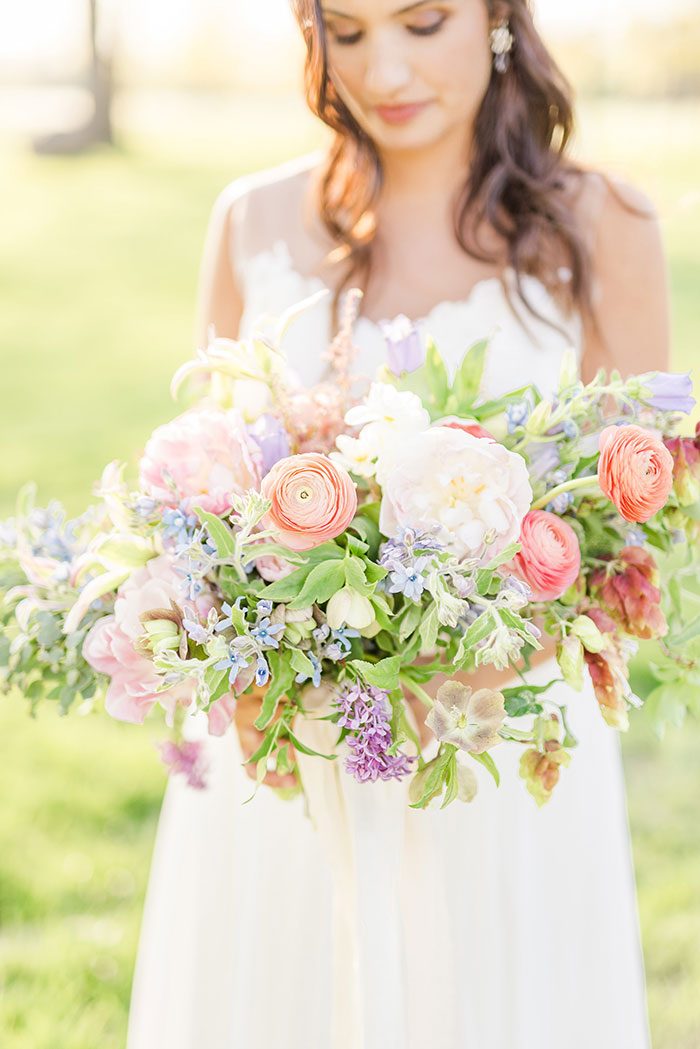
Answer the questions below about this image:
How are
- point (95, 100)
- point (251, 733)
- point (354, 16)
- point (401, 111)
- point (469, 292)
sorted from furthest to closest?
point (95, 100) → point (469, 292) → point (401, 111) → point (354, 16) → point (251, 733)

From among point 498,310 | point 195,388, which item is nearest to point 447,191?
point 498,310

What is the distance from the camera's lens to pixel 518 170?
2.40 metres

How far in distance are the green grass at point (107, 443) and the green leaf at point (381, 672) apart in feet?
1.52

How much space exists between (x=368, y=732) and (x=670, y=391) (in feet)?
1.95

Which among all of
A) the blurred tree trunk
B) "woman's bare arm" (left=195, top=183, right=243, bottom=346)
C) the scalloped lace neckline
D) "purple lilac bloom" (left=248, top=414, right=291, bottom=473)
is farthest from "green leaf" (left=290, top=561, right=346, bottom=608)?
the blurred tree trunk

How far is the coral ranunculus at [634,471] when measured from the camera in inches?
57.4

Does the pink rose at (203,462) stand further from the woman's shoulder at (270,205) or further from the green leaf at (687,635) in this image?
the woman's shoulder at (270,205)

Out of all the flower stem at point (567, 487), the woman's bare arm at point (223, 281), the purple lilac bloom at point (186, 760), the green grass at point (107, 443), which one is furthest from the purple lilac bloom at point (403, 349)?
the woman's bare arm at point (223, 281)

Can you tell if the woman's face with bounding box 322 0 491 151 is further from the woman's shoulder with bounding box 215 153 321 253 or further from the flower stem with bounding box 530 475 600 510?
the flower stem with bounding box 530 475 600 510

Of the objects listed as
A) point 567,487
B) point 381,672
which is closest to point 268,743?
point 381,672

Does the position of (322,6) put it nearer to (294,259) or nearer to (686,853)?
(294,259)

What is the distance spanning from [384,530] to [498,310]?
1067 mm

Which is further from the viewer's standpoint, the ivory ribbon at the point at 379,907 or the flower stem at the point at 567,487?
the ivory ribbon at the point at 379,907

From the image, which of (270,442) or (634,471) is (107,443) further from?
(634,471)
